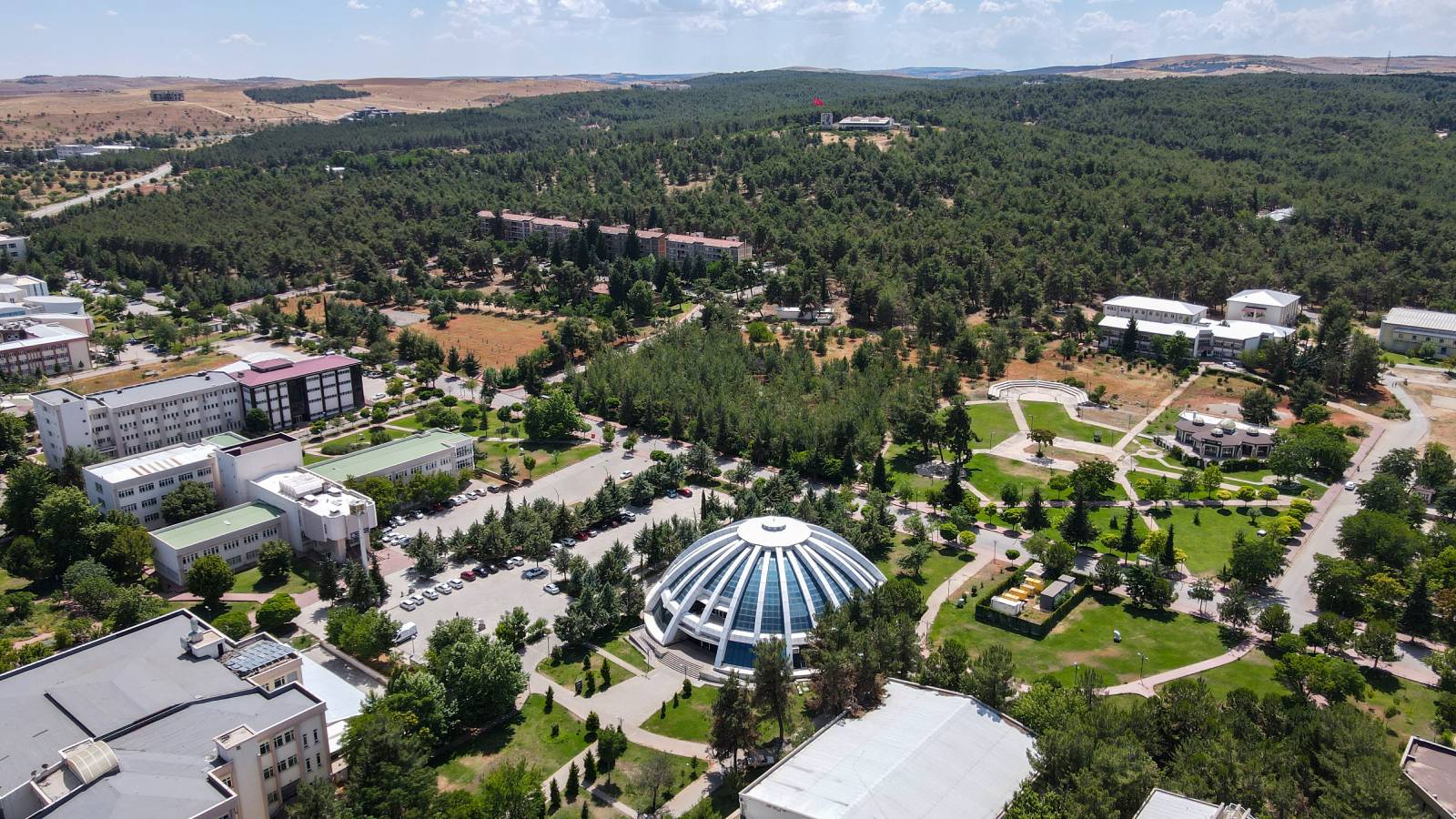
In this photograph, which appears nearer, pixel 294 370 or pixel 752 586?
pixel 752 586

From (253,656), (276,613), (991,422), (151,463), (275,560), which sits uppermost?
(151,463)

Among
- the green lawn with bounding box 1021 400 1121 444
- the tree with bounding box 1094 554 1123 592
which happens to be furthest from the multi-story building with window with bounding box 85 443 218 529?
the green lawn with bounding box 1021 400 1121 444

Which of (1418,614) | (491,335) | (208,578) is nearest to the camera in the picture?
(1418,614)

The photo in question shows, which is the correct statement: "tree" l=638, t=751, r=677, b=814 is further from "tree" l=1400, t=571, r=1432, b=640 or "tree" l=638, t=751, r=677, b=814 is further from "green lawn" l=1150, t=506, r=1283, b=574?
"tree" l=1400, t=571, r=1432, b=640

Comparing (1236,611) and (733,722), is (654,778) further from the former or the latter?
(1236,611)

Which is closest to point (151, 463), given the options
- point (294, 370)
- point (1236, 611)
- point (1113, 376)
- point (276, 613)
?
point (276, 613)

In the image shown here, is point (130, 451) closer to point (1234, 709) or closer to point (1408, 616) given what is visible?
point (1234, 709)
